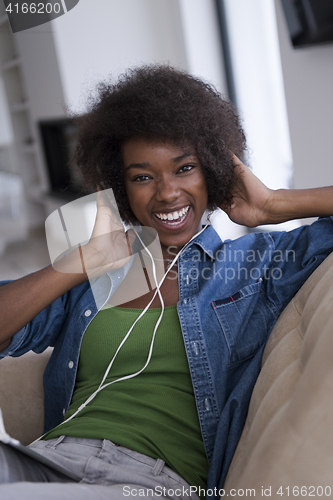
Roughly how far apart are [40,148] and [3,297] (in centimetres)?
368

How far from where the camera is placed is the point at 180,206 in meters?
0.94

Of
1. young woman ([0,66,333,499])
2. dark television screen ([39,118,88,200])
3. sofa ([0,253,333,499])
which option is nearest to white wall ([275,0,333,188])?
young woman ([0,66,333,499])

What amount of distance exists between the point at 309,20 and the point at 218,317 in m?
1.55

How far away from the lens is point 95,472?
699 millimetres

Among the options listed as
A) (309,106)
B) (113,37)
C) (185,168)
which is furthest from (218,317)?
(113,37)

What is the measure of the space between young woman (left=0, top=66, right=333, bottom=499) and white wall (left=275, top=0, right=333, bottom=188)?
3.61 feet

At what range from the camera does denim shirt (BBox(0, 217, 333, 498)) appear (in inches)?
30.5

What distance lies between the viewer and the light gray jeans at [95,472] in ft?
1.92

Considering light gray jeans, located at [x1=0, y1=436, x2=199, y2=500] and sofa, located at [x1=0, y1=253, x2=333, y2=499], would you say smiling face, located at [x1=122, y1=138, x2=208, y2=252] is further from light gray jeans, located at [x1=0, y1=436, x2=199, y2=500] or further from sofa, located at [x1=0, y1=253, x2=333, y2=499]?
light gray jeans, located at [x1=0, y1=436, x2=199, y2=500]

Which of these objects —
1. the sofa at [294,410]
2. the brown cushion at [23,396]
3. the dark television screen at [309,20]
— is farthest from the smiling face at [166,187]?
the dark television screen at [309,20]

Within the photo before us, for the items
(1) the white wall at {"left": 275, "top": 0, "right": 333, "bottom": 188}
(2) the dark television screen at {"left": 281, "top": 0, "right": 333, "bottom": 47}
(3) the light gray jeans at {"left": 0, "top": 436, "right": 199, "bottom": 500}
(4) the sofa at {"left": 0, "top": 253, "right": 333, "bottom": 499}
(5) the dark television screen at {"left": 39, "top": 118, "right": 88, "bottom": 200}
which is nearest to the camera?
(4) the sofa at {"left": 0, "top": 253, "right": 333, "bottom": 499}

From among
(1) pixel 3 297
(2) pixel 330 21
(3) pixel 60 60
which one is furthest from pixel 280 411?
(3) pixel 60 60

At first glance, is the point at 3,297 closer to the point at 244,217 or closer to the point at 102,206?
the point at 102,206

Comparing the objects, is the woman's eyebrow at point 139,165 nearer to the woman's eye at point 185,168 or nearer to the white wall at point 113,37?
the woman's eye at point 185,168
